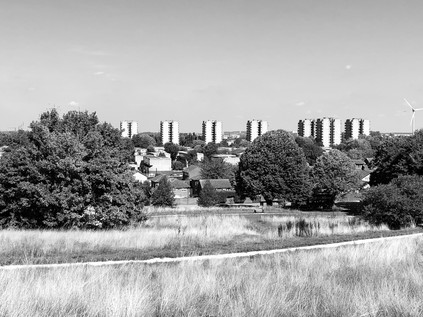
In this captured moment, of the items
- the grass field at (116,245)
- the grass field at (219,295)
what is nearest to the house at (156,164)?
the grass field at (116,245)

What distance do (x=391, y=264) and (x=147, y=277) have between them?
5567 millimetres

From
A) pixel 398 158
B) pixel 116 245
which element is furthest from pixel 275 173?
pixel 116 245

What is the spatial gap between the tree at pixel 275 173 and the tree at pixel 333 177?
4754 millimetres

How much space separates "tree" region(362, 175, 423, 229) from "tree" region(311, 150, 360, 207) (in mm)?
29730

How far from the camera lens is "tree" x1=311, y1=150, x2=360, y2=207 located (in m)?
56.1

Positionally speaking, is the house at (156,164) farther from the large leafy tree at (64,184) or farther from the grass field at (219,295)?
the grass field at (219,295)

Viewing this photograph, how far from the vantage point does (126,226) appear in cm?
2325

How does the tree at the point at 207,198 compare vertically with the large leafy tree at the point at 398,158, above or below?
below

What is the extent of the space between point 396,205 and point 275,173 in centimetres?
2667

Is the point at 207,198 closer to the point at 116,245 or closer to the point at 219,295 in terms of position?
the point at 116,245

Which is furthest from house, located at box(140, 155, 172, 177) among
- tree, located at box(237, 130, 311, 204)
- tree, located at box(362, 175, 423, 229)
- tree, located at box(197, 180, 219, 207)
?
tree, located at box(362, 175, 423, 229)

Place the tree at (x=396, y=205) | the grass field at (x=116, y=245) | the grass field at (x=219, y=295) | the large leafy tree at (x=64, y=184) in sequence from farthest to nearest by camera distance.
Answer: the tree at (x=396, y=205)
the large leafy tree at (x=64, y=184)
the grass field at (x=116, y=245)
the grass field at (x=219, y=295)

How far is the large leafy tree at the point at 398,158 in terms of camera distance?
45.5m

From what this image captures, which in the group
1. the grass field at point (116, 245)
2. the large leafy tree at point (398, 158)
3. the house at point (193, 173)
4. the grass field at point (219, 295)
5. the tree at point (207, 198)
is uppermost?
Answer: the large leafy tree at point (398, 158)
